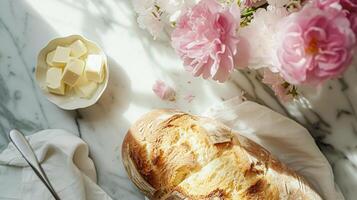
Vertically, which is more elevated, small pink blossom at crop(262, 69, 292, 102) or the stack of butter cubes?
small pink blossom at crop(262, 69, 292, 102)

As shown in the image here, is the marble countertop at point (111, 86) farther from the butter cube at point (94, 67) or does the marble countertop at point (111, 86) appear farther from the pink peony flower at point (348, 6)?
the pink peony flower at point (348, 6)

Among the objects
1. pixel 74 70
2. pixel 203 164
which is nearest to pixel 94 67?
pixel 74 70

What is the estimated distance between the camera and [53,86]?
3.23 ft

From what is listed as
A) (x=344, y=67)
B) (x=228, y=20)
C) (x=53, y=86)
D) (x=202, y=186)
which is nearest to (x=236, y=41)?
(x=228, y=20)

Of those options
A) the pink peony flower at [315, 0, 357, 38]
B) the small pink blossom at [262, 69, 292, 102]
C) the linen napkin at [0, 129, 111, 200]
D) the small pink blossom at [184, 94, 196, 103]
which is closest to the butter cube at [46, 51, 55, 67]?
the linen napkin at [0, 129, 111, 200]

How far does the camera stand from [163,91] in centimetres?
101

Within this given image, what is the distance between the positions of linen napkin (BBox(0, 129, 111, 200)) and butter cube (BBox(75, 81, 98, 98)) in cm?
8

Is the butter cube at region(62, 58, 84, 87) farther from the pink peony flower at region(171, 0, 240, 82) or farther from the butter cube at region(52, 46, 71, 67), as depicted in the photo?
the pink peony flower at region(171, 0, 240, 82)

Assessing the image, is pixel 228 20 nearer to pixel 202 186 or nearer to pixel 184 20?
pixel 184 20

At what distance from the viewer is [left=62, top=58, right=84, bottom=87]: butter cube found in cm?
98

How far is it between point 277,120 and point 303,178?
0.11m

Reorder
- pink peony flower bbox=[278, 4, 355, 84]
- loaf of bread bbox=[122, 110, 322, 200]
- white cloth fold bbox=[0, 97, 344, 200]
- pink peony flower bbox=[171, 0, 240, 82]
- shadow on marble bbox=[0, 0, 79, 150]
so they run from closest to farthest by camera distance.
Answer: pink peony flower bbox=[278, 4, 355, 84]
pink peony flower bbox=[171, 0, 240, 82]
loaf of bread bbox=[122, 110, 322, 200]
white cloth fold bbox=[0, 97, 344, 200]
shadow on marble bbox=[0, 0, 79, 150]

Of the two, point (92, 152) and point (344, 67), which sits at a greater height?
point (344, 67)

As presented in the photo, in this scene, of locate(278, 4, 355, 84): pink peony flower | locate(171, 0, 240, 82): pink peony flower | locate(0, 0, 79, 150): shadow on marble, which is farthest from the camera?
locate(0, 0, 79, 150): shadow on marble
